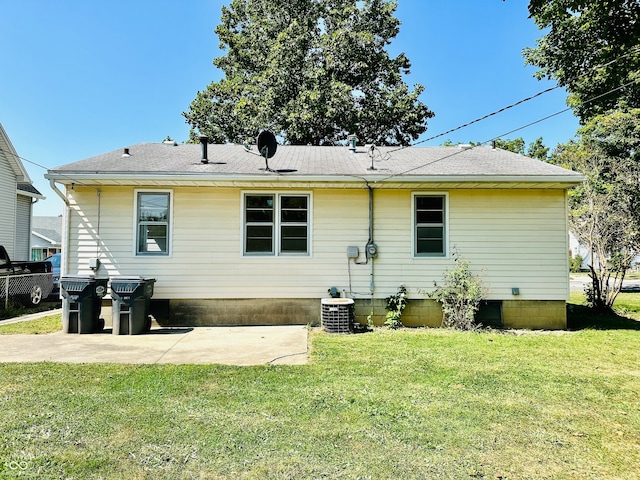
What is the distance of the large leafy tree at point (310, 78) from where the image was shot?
17.3 metres

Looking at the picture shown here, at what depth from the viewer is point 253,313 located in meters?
7.49

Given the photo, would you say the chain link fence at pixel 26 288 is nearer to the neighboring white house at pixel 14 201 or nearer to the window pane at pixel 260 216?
the neighboring white house at pixel 14 201

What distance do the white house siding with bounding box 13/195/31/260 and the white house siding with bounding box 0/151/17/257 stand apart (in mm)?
708

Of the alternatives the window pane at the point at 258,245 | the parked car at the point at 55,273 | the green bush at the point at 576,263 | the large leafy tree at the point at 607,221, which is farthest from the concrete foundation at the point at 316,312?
the green bush at the point at 576,263

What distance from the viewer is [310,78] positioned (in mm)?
17438

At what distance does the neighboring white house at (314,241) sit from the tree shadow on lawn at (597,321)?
802mm

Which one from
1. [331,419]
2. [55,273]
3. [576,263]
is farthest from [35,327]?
[576,263]

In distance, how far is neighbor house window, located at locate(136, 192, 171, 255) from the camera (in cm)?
741

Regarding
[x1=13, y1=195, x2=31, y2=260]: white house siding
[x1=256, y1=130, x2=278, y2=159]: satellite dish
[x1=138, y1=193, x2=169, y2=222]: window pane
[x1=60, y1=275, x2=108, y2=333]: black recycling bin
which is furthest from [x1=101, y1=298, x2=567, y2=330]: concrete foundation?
[x1=13, y1=195, x2=31, y2=260]: white house siding

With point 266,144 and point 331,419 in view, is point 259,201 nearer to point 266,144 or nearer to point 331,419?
point 266,144

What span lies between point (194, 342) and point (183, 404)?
2765 millimetres

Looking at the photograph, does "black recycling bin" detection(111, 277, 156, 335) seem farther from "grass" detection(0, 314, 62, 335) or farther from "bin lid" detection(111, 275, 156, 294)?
"grass" detection(0, 314, 62, 335)

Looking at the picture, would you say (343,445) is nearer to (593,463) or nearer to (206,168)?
(593,463)

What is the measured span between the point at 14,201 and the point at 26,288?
6577mm
